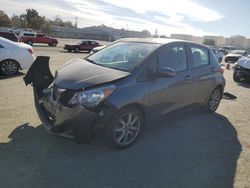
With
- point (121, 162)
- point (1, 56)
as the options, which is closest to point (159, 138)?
point (121, 162)

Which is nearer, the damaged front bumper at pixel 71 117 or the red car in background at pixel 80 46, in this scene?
the damaged front bumper at pixel 71 117

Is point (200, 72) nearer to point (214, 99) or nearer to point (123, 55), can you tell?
point (214, 99)

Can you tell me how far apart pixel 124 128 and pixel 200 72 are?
94.2 inches

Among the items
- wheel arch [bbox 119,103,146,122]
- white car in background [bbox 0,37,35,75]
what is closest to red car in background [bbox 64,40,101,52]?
white car in background [bbox 0,37,35,75]

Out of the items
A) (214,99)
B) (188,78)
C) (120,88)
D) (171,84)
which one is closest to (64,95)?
(120,88)

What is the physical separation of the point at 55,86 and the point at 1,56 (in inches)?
253

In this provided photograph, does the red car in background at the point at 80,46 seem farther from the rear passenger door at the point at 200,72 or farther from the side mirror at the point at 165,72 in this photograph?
the side mirror at the point at 165,72

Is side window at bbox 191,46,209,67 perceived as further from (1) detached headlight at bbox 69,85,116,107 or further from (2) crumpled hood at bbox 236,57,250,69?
(2) crumpled hood at bbox 236,57,250,69

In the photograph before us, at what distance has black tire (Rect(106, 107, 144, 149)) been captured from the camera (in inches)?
163

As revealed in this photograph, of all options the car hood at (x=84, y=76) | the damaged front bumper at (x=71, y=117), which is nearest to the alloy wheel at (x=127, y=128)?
the damaged front bumper at (x=71, y=117)

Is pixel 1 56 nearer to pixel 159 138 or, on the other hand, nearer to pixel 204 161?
pixel 159 138

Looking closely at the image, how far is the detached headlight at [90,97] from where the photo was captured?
154 inches

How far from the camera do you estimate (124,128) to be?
A: 437 cm

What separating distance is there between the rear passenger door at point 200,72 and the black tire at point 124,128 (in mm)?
1767
